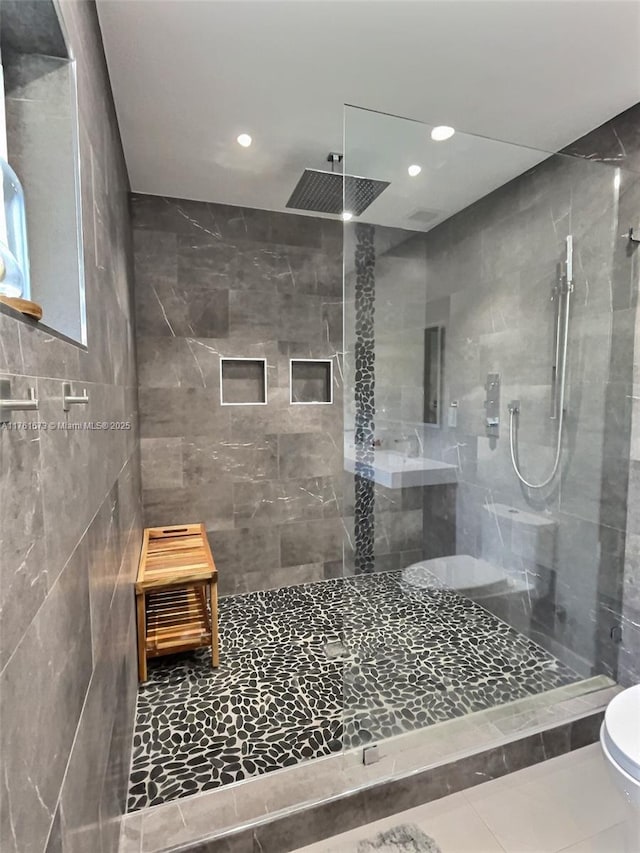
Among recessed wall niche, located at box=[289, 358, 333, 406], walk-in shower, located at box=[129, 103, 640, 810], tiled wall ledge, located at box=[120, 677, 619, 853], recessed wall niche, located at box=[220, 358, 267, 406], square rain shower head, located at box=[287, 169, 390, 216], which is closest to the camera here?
tiled wall ledge, located at box=[120, 677, 619, 853]

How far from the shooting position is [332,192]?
2.51m

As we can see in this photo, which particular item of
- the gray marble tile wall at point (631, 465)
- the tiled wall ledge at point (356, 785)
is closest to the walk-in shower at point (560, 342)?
the gray marble tile wall at point (631, 465)

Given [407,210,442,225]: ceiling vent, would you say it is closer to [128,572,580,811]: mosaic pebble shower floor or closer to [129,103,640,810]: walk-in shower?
[129,103,640,810]: walk-in shower

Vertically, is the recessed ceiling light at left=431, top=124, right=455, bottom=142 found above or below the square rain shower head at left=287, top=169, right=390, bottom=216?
above

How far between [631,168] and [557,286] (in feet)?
1.88

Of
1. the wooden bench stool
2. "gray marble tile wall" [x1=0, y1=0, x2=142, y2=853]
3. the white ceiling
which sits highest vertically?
the white ceiling

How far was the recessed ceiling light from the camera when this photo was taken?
6.49ft

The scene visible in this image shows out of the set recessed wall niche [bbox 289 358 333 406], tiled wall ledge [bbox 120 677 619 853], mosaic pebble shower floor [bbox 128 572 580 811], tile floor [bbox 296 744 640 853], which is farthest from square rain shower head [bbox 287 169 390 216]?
tile floor [bbox 296 744 640 853]

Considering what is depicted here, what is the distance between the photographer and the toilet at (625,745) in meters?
1.12

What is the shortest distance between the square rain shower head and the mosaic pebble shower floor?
2.17 meters

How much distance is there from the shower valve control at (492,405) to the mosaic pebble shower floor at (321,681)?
108cm

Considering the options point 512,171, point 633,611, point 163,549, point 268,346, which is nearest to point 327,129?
point 512,171

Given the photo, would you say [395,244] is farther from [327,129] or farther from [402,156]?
[327,129]

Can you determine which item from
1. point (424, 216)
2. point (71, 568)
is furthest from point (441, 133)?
point (71, 568)
